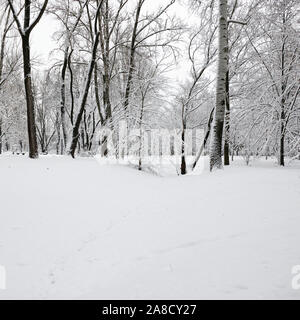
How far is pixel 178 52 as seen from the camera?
15094 millimetres

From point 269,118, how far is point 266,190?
23.6 feet

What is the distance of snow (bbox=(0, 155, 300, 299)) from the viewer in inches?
105

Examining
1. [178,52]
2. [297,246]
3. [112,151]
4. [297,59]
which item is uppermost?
[178,52]

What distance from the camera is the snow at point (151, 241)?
2662 millimetres

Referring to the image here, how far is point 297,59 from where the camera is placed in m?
11.0

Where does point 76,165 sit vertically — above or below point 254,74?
below

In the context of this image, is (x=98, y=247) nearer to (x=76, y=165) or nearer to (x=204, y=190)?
(x=204, y=190)

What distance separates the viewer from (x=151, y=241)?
3836mm

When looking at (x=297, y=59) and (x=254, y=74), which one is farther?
(x=254, y=74)
